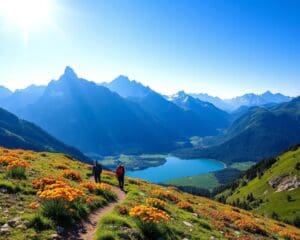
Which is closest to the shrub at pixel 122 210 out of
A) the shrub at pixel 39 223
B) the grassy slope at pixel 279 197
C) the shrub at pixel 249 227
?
the shrub at pixel 39 223

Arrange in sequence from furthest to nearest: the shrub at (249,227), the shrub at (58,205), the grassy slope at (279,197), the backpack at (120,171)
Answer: the grassy slope at (279,197) < the backpack at (120,171) < the shrub at (249,227) < the shrub at (58,205)

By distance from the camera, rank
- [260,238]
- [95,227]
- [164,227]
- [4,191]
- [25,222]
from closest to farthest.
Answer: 1. [25,222]
2. [95,227]
3. [164,227]
4. [4,191]
5. [260,238]

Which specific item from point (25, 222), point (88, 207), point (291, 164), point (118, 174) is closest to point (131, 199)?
point (88, 207)

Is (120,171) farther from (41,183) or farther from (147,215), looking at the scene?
(147,215)

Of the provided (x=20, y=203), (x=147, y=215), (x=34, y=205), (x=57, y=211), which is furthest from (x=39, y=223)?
(x=147, y=215)

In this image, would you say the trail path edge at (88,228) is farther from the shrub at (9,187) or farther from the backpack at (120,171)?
the backpack at (120,171)

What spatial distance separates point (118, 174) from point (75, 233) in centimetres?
1900

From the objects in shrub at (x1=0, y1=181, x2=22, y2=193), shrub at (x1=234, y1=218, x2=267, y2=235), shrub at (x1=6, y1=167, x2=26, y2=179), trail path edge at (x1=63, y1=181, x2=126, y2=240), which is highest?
shrub at (x1=6, y1=167, x2=26, y2=179)

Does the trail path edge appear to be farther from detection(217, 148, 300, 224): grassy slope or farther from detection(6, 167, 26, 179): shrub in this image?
detection(217, 148, 300, 224): grassy slope

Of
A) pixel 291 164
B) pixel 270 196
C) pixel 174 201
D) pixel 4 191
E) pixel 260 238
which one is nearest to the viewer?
pixel 4 191

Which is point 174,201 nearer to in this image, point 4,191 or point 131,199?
point 131,199

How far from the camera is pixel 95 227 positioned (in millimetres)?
17797

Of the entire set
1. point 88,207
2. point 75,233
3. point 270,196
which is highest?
point 270,196

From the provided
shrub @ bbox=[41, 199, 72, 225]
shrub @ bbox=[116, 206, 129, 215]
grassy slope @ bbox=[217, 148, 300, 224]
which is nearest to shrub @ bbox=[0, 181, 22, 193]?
shrub @ bbox=[41, 199, 72, 225]
